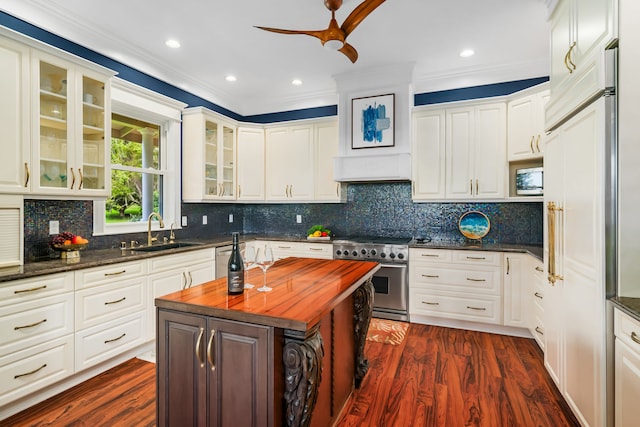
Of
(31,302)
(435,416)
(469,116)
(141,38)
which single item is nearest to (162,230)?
(31,302)

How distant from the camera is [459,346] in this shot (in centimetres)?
323

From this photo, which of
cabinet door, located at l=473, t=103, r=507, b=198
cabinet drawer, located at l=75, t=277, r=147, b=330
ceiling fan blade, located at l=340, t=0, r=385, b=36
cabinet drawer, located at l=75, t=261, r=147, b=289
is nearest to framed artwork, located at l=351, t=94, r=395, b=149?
cabinet door, located at l=473, t=103, r=507, b=198

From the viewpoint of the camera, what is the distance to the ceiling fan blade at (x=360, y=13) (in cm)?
207

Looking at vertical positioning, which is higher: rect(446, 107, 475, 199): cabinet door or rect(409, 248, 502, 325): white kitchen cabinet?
rect(446, 107, 475, 199): cabinet door

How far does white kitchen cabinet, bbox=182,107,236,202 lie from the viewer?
164 inches

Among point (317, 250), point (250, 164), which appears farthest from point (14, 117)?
point (317, 250)

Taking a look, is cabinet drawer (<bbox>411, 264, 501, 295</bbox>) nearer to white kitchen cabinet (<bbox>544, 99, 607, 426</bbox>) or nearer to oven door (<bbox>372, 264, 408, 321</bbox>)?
oven door (<bbox>372, 264, 408, 321</bbox>)

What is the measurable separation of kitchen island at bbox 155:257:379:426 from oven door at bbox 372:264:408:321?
2.25 meters

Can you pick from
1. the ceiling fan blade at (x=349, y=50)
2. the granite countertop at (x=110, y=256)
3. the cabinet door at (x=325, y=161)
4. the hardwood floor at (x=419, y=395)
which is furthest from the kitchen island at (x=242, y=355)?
the cabinet door at (x=325, y=161)

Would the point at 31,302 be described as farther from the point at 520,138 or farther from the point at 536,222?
the point at 536,222

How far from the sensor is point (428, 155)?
409 centimetres

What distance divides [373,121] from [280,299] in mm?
3159

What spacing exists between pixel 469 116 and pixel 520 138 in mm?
615

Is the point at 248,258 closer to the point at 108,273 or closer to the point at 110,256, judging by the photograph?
the point at 108,273
